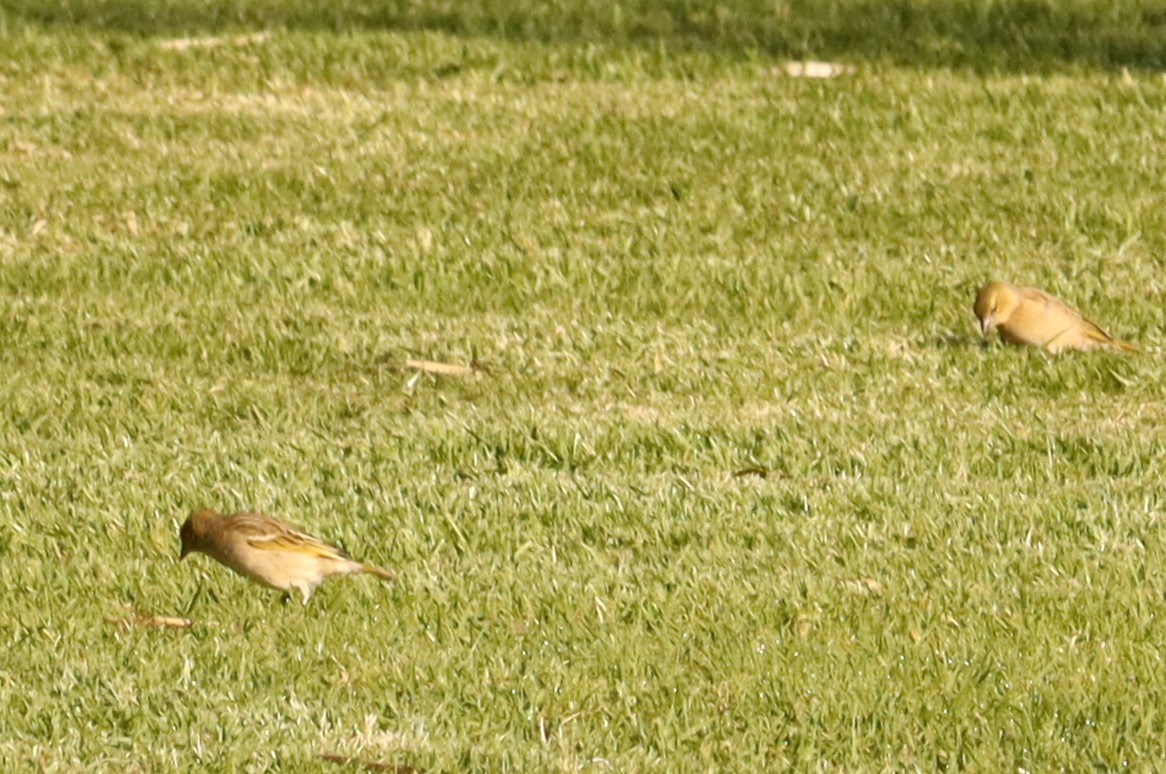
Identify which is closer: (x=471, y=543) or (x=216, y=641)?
(x=216, y=641)

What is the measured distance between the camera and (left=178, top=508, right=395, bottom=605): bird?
6098 millimetres

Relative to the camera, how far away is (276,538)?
613 cm

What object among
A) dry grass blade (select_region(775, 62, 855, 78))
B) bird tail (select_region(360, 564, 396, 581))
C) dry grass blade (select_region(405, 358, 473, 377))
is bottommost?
dry grass blade (select_region(405, 358, 473, 377))

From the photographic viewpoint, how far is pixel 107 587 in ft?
20.9

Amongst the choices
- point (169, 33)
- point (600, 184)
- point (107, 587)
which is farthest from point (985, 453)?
point (169, 33)

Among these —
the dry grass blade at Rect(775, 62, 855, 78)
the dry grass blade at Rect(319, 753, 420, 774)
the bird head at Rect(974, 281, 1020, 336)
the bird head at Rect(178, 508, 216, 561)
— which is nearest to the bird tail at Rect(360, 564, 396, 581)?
the bird head at Rect(178, 508, 216, 561)

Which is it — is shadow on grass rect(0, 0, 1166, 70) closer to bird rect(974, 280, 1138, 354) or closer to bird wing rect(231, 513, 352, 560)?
bird rect(974, 280, 1138, 354)

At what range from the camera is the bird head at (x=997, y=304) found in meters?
8.77

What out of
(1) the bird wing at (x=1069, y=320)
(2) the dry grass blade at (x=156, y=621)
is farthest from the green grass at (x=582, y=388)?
(1) the bird wing at (x=1069, y=320)

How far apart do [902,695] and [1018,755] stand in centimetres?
40

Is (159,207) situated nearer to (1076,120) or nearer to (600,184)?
(600,184)

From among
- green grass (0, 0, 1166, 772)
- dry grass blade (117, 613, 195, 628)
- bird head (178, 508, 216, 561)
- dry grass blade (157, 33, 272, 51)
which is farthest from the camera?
dry grass blade (157, 33, 272, 51)

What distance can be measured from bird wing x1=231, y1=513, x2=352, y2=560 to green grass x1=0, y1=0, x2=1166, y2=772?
165 millimetres

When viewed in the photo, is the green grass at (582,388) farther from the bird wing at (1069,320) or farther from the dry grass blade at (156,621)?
the bird wing at (1069,320)
